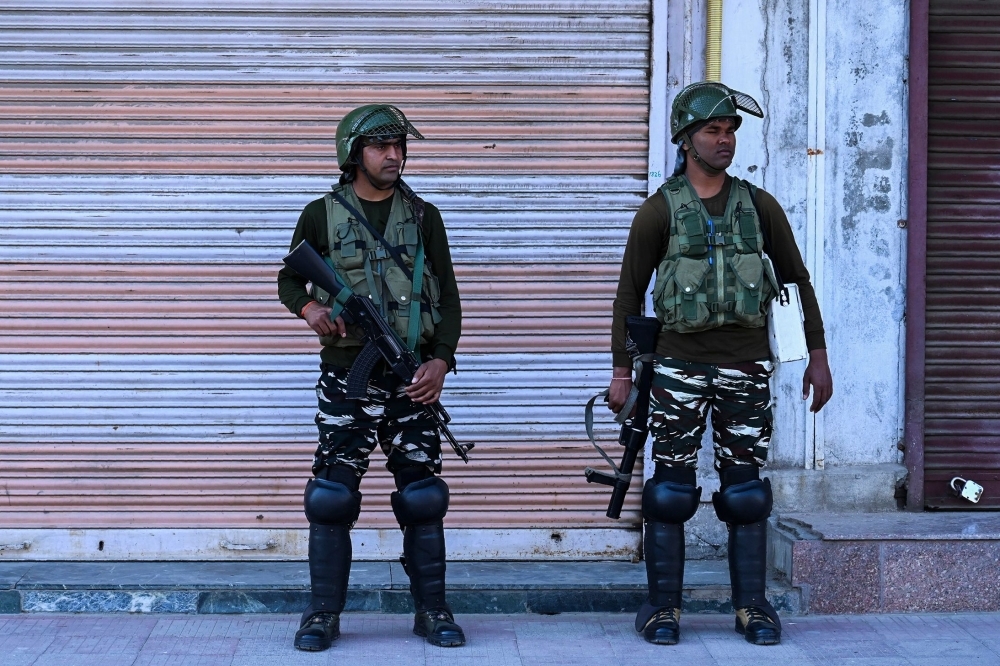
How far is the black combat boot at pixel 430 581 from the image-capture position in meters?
4.89

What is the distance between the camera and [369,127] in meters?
4.76

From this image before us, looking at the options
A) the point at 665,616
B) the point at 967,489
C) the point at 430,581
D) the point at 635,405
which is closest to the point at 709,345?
the point at 635,405

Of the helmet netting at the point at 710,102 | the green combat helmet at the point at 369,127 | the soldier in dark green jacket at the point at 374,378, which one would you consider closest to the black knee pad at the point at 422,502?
the soldier in dark green jacket at the point at 374,378

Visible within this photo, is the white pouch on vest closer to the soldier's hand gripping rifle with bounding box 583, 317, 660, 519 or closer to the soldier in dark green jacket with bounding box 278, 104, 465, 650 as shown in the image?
the soldier's hand gripping rifle with bounding box 583, 317, 660, 519

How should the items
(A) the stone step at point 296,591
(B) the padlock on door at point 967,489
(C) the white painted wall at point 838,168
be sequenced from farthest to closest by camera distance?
1. (B) the padlock on door at point 967,489
2. (C) the white painted wall at point 838,168
3. (A) the stone step at point 296,591

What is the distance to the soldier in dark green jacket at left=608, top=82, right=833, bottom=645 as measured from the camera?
4.88 m

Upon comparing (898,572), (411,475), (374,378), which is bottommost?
(898,572)

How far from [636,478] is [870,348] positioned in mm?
1312

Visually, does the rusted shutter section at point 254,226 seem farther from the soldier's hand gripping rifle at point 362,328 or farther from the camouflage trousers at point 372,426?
the soldier's hand gripping rifle at point 362,328

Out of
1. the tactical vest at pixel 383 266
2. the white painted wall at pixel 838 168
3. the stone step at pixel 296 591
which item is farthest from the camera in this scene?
the white painted wall at pixel 838 168

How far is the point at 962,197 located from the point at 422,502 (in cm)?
322

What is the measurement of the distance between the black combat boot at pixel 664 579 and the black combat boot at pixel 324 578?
3.96ft

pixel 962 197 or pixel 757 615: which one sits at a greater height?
pixel 962 197

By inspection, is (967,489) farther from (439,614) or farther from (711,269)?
(439,614)
